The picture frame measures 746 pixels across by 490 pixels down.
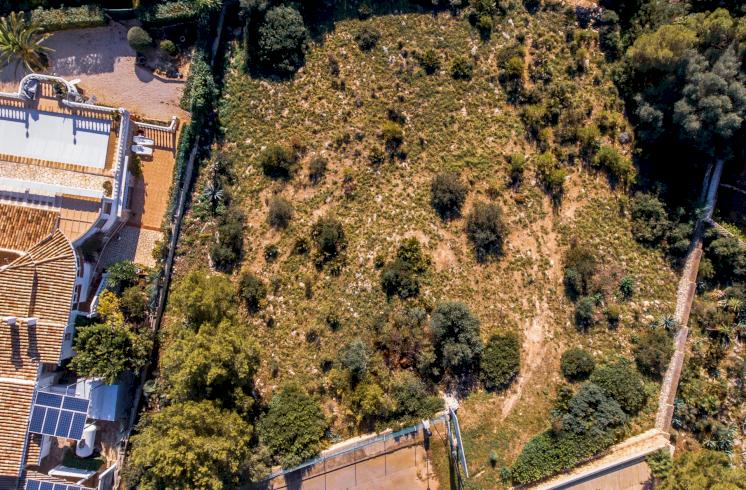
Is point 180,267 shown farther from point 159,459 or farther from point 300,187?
point 159,459

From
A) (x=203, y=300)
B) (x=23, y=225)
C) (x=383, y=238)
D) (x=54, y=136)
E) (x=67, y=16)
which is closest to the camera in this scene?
(x=203, y=300)

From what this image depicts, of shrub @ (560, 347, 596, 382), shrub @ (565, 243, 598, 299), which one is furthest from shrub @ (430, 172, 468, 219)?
shrub @ (560, 347, 596, 382)

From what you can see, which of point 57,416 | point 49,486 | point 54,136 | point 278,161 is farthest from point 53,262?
point 278,161

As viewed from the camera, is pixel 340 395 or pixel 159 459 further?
pixel 340 395

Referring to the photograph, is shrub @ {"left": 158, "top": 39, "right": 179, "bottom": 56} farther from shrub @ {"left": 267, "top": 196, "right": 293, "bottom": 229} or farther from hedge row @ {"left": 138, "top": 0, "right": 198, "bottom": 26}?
shrub @ {"left": 267, "top": 196, "right": 293, "bottom": 229}

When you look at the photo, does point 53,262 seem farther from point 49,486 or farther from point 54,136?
point 49,486

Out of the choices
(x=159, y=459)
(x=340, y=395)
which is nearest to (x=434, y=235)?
(x=340, y=395)
